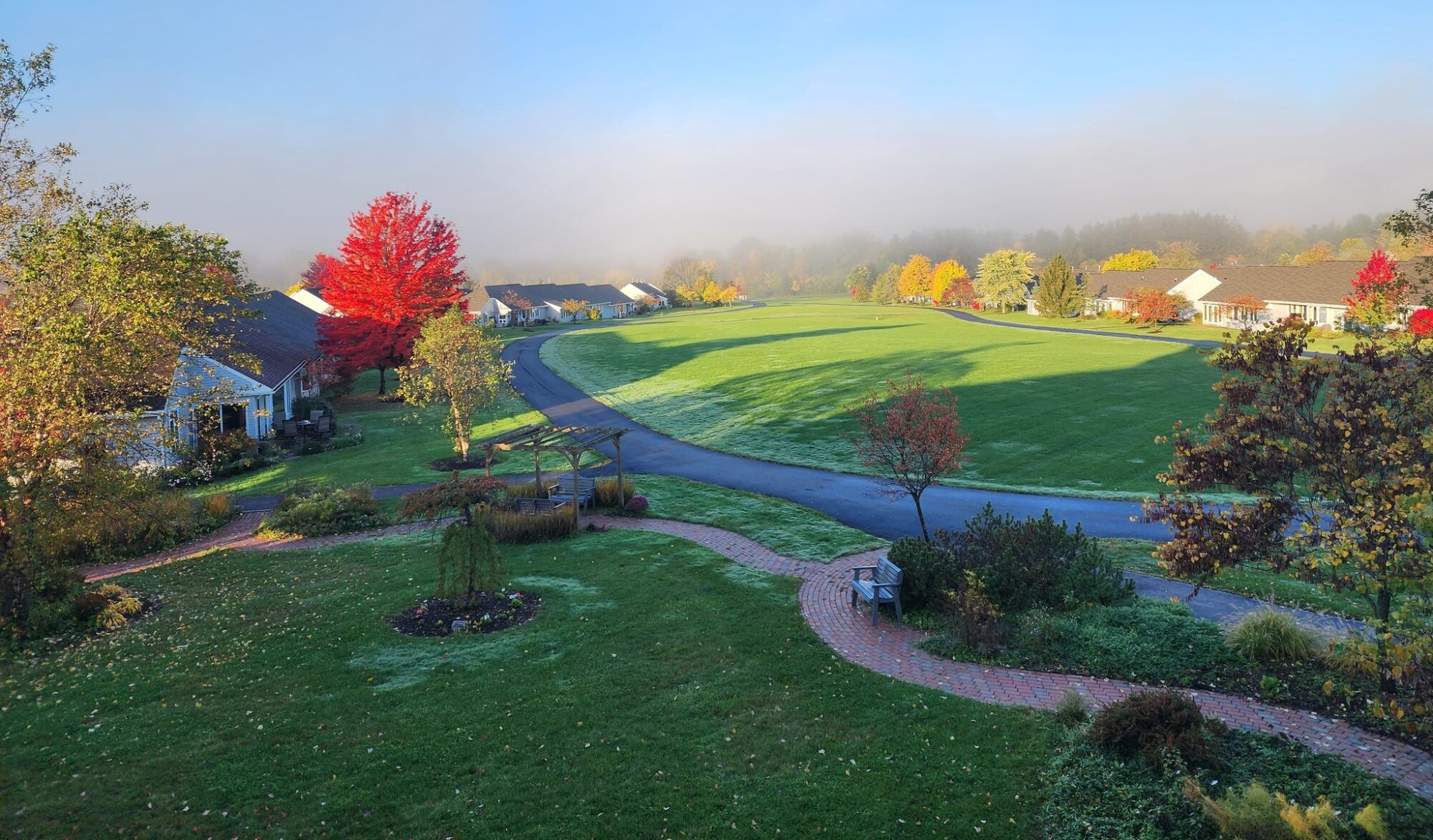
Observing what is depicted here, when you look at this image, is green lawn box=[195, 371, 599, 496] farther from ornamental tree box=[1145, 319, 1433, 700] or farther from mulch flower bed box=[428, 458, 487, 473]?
ornamental tree box=[1145, 319, 1433, 700]

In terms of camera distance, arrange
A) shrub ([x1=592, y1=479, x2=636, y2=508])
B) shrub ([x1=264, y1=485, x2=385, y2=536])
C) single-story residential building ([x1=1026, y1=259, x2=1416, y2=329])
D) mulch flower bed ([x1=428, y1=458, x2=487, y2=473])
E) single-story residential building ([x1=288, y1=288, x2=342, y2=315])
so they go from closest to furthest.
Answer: shrub ([x1=264, y1=485, x2=385, y2=536]) → shrub ([x1=592, y1=479, x2=636, y2=508]) → mulch flower bed ([x1=428, y1=458, x2=487, y2=473]) → single-story residential building ([x1=1026, y1=259, x2=1416, y2=329]) → single-story residential building ([x1=288, y1=288, x2=342, y2=315])

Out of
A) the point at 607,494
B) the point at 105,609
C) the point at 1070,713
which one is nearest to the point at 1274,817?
the point at 1070,713

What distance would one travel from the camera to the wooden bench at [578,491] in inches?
837

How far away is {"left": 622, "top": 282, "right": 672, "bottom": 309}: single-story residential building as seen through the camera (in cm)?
15162

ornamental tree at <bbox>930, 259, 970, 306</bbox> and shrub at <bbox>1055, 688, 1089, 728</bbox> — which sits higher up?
ornamental tree at <bbox>930, 259, 970, 306</bbox>

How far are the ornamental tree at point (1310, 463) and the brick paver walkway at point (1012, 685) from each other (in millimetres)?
903

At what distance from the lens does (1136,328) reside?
79.5 metres

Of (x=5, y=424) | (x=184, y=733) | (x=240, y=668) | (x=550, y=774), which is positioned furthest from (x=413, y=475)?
(x=550, y=774)

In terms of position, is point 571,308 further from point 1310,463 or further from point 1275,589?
point 1310,463

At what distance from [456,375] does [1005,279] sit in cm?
10543

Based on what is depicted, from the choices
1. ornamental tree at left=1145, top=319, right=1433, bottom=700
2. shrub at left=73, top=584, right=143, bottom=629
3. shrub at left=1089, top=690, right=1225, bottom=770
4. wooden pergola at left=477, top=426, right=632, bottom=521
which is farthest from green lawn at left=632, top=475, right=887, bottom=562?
shrub at left=73, top=584, right=143, bottom=629

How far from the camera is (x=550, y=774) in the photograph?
877 centimetres

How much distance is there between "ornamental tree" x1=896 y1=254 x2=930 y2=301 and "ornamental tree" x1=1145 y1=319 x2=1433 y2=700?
154 meters

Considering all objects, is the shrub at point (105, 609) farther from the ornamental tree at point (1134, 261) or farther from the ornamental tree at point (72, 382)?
the ornamental tree at point (1134, 261)
